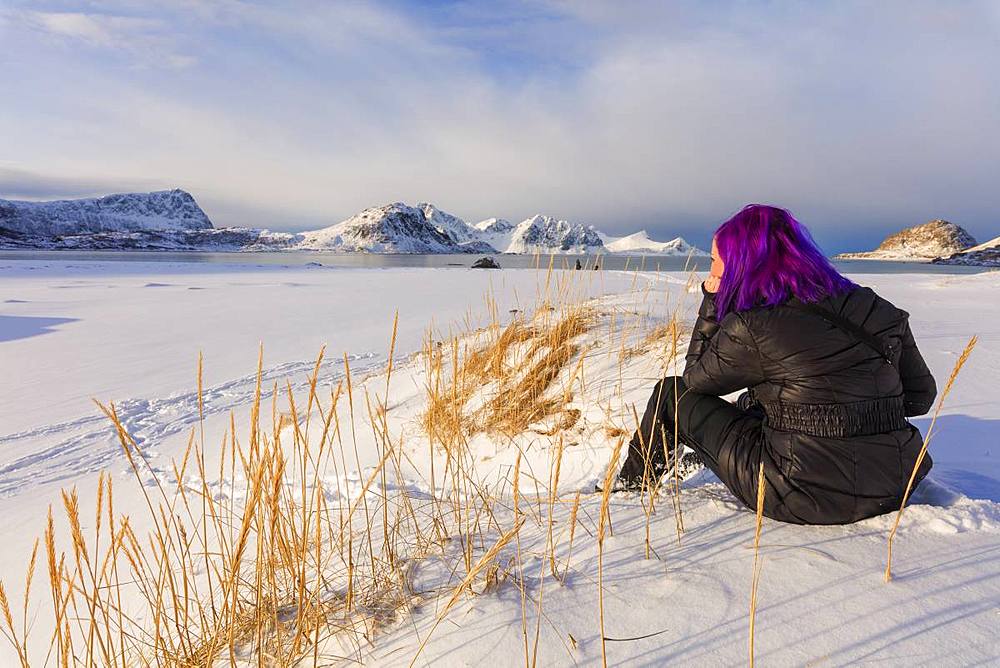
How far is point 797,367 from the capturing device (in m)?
1.67

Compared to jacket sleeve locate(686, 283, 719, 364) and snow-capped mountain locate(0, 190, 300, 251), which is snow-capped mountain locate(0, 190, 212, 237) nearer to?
snow-capped mountain locate(0, 190, 300, 251)

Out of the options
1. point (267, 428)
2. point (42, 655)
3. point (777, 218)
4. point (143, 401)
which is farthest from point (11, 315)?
point (777, 218)

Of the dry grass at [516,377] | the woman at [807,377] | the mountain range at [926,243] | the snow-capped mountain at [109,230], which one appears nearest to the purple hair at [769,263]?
the woman at [807,377]

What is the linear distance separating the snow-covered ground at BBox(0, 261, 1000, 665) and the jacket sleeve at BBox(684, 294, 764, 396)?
1.67ft

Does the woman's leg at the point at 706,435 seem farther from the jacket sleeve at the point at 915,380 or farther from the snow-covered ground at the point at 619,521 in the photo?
the jacket sleeve at the point at 915,380

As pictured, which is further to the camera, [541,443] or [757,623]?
[541,443]

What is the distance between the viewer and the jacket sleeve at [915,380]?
1.90 m

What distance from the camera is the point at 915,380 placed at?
6.38 feet

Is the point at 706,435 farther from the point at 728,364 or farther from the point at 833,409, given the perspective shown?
the point at 833,409

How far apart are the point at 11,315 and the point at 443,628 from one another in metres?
12.4

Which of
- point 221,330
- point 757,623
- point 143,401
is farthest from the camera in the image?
point 221,330

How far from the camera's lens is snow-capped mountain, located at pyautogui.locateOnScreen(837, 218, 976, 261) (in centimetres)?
9988

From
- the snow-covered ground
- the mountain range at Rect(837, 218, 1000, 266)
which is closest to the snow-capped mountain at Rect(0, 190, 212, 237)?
the snow-covered ground

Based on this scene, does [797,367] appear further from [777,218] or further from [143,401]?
[143,401]
